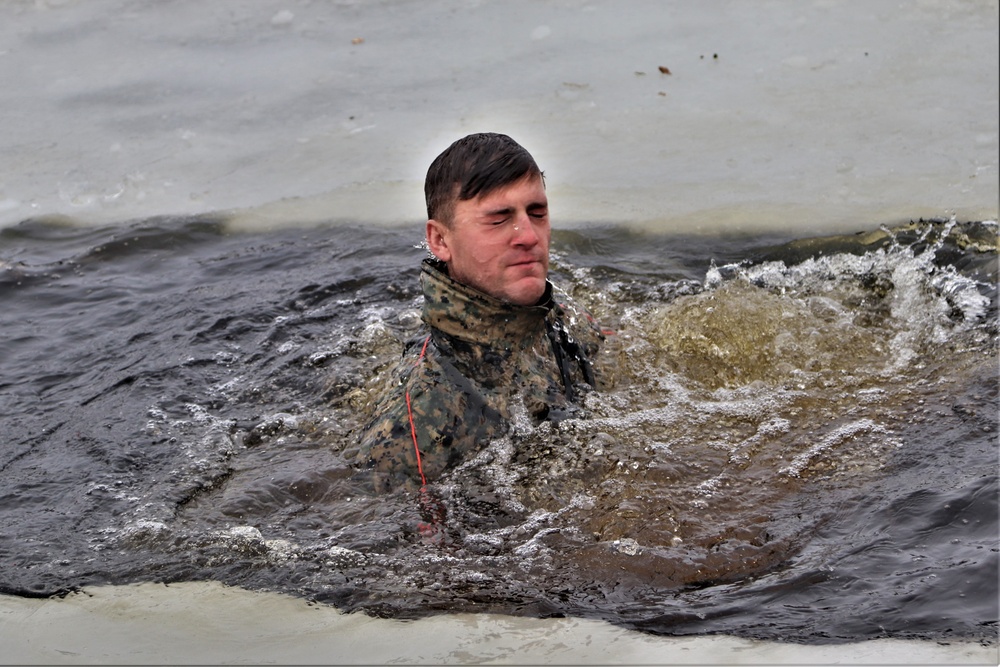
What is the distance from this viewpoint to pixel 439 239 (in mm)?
4117

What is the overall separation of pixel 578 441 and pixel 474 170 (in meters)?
1.07

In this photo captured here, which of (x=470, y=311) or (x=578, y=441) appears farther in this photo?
(x=578, y=441)

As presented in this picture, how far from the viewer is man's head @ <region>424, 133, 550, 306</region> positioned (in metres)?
3.96

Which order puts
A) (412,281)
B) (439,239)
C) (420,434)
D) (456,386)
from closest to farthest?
1. (420,434)
2. (456,386)
3. (439,239)
4. (412,281)

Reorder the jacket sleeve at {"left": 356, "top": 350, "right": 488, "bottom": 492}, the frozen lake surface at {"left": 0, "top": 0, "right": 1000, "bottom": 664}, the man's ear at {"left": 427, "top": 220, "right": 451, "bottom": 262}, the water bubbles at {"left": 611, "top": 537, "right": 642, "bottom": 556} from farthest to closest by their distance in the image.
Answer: the man's ear at {"left": 427, "top": 220, "right": 451, "bottom": 262} → the jacket sleeve at {"left": 356, "top": 350, "right": 488, "bottom": 492} → the water bubbles at {"left": 611, "top": 537, "right": 642, "bottom": 556} → the frozen lake surface at {"left": 0, "top": 0, "right": 1000, "bottom": 664}

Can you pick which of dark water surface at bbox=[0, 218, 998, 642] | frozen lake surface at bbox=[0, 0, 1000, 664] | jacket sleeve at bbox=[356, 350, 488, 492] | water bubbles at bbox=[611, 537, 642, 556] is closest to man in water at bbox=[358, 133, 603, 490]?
jacket sleeve at bbox=[356, 350, 488, 492]

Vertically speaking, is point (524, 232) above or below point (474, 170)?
below

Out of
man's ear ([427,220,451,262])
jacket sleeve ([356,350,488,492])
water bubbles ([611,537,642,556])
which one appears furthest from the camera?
man's ear ([427,220,451,262])

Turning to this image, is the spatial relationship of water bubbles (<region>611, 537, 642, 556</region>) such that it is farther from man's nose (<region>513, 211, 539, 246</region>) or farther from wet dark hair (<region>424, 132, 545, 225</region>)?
wet dark hair (<region>424, 132, 545, 225</region>)

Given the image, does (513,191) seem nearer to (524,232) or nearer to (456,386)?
(524,232)

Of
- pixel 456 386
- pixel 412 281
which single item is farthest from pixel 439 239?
pixel 412 281

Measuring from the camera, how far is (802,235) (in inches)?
233

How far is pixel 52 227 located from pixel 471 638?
481cm

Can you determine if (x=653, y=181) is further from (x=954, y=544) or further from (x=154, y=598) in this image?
(x=154, y=598)
